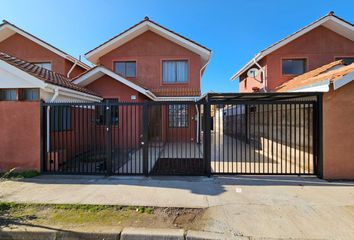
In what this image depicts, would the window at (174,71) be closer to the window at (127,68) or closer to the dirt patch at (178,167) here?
the window at (127,68)

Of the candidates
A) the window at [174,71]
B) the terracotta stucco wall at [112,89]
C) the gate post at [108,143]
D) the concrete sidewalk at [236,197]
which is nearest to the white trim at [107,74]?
the terracotta stucco wall at [112,89]

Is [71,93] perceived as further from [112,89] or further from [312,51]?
[312,51]

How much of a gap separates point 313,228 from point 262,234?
0.94m

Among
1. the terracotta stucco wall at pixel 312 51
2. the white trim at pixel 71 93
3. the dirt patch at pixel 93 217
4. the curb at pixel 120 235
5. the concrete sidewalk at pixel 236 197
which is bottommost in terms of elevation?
the curb at pixel 120 235

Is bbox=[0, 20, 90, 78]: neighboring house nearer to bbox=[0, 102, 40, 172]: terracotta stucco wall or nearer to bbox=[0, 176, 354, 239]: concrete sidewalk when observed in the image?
bbox=[0, 102, 40, 172]: terracotta stucco wall

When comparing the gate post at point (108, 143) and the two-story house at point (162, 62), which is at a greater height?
the two-story house at point (162, 62)

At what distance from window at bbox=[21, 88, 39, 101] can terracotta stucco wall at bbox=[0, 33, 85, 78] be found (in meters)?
8.42

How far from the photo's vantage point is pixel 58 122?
26.9 ft

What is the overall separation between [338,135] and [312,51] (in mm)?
9034

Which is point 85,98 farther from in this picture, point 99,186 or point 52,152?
point 99,186

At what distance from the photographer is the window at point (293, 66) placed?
45.9 ft

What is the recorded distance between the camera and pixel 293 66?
14055 millimetres

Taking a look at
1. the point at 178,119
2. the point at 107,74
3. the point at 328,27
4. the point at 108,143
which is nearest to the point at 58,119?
the point at 108,143

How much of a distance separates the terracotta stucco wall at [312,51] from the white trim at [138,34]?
13.4 ft
